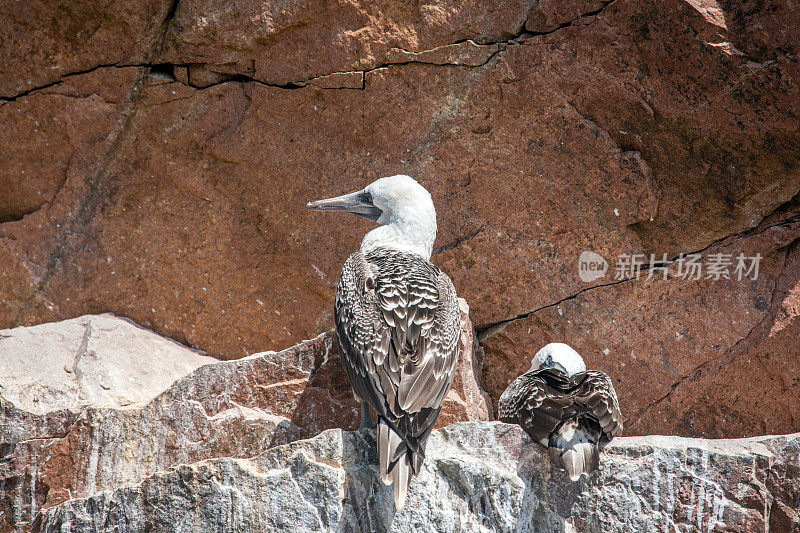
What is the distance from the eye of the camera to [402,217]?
5.21m

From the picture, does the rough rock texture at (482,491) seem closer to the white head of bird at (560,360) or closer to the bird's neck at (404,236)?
the white head of bird at (560,360)

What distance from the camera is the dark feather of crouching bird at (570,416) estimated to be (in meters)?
3.85

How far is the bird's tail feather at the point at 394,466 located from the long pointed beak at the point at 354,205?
6.29ft

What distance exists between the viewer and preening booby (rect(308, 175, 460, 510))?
12.8ft

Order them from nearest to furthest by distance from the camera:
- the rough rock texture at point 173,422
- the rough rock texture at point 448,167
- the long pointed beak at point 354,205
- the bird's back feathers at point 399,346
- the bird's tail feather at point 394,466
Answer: the bird's tail feather at point 394,466
the bird's back feathers at point 399,346
the rough rock texture at point 173,422
the long pointed beak at point 354,205
the rough rock texture at point 448,167

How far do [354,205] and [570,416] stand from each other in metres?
2.21

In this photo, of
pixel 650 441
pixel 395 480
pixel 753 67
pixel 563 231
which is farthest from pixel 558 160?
pixel 395 480

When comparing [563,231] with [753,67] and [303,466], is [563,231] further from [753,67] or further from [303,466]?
[303,466]

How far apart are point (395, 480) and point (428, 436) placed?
1.02 ft

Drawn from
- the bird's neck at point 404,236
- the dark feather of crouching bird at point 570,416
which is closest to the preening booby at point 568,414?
the dark feather of crouching bird at point 570,416

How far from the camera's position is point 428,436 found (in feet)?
13.1

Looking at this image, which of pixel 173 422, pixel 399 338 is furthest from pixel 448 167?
pixel 173 422

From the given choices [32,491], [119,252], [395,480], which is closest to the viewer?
[395,480]

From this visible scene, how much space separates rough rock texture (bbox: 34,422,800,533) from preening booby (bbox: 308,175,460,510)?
0.73 ft
